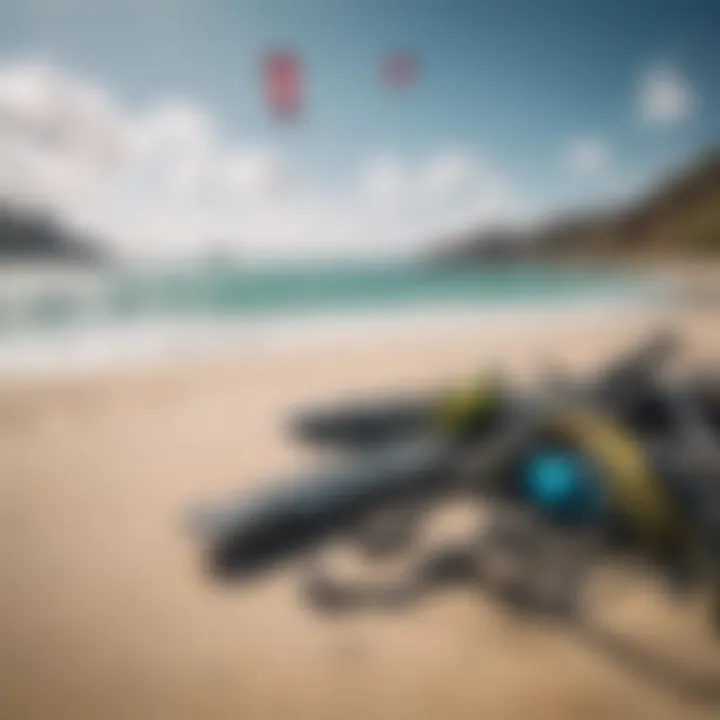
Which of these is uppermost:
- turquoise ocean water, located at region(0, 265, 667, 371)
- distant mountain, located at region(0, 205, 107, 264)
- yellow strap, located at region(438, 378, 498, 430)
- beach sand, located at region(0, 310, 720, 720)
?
distant mountain, located at region(0, 205, 107, 264)

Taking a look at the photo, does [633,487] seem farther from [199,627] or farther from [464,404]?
[199,627]


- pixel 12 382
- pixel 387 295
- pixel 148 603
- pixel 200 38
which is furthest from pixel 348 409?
pixel 200 38

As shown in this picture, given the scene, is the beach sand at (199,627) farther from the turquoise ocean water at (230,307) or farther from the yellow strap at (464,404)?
the yellow strap at (464,404)

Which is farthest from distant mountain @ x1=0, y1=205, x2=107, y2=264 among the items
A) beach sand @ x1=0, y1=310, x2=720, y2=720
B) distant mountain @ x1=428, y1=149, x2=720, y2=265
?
distant mountain @ x1=428, y1=149, x2=720, y2=265

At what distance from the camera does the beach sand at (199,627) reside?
2.82ft

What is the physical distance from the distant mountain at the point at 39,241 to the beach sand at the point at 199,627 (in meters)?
0.21

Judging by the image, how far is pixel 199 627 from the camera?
885 mm

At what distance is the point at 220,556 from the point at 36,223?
2.06ft

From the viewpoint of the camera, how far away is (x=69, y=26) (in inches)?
35.9

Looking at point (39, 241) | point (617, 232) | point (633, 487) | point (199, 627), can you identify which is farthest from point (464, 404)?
point (39, 241)

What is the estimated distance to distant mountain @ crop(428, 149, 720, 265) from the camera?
105 cm

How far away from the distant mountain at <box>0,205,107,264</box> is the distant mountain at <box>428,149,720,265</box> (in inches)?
24.2

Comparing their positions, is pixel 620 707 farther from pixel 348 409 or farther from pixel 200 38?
pixel 200 38

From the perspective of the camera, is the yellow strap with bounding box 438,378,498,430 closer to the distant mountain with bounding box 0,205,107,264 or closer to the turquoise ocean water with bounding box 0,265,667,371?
the turquoise ocean water with bounding box 0,265,667,371
